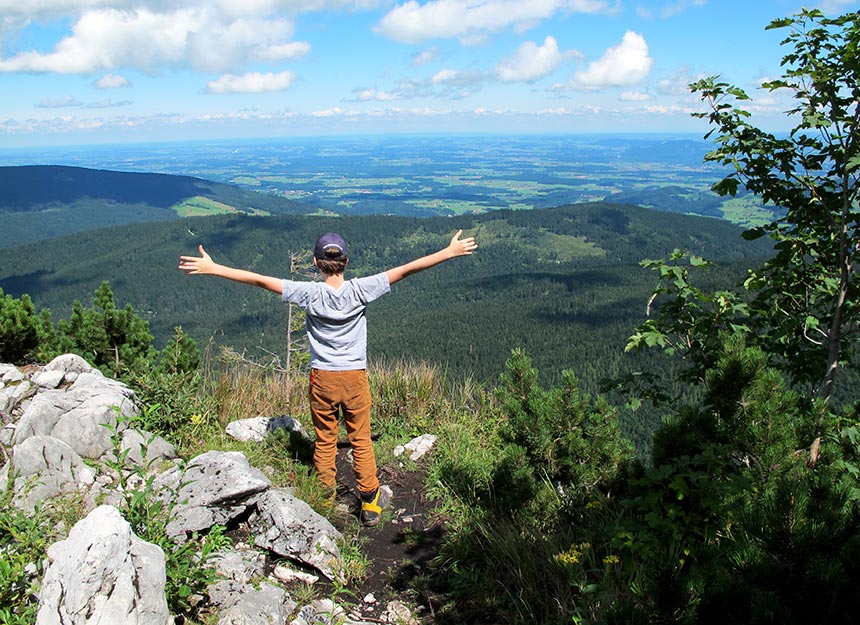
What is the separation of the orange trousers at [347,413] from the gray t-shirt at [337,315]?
9cm

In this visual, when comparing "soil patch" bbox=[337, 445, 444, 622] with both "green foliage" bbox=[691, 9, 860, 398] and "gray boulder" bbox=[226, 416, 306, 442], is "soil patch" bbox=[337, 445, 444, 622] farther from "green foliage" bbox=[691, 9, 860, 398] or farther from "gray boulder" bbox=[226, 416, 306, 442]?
"green foliage" bbox=[691, 9, 860, 398]

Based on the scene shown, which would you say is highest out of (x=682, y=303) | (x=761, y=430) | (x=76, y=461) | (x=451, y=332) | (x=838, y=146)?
(x=838, y=146)

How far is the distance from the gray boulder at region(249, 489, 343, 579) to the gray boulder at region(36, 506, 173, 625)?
3.94 ft

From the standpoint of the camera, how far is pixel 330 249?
417 cm

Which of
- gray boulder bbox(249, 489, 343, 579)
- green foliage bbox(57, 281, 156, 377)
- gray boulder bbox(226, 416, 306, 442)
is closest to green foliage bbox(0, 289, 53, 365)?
green foliage bbox(57, 281, 156, 377)

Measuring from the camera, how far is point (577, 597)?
303 cm

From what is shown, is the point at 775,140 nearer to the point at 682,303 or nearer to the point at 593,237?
the point at 682,303

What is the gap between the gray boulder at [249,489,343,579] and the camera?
379 cm

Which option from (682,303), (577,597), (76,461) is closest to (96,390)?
(76,461)

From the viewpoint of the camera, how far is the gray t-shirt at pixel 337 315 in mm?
4281

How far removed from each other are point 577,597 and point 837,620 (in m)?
1.61

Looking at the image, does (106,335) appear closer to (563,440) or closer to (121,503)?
(121,503)

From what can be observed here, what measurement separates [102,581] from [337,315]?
230 cm

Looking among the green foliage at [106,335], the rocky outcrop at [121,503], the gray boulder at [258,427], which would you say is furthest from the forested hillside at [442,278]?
the rocky outcrop at [121,503]
